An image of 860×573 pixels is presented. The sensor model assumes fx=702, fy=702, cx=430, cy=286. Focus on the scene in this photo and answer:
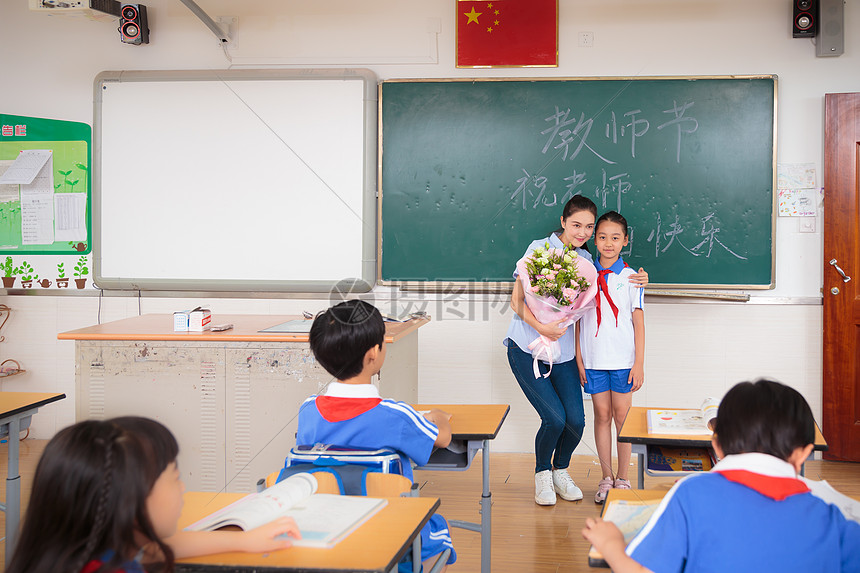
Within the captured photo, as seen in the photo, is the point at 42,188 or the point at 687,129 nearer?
the point at 687,129

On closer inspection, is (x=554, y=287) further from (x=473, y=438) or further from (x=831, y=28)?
(x=831, y=28)

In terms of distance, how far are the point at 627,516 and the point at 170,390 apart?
2344mm

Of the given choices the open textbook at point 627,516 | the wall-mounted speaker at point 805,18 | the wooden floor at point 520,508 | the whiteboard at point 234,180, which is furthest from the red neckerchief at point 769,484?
the wall-mounted speaker at point 805,18

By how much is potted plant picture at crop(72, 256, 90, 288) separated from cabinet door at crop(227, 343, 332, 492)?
1970 millimetres

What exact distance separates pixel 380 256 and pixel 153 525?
3.29 metres

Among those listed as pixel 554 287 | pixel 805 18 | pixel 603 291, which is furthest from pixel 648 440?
pixel 805 18

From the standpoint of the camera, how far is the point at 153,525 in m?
1.07

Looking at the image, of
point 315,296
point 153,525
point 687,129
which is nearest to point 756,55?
point 687,129

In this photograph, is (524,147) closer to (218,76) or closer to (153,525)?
(218,76)

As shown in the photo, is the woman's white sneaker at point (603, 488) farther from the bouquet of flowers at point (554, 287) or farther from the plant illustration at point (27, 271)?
the plant illustration at point (27, 271)

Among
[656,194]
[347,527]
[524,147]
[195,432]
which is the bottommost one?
[195,432]

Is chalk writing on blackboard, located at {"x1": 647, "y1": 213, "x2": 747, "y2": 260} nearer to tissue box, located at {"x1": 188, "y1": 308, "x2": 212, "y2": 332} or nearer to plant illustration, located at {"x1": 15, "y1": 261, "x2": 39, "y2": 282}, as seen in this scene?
tissue box, located at {"x1": 188, "y1": 308, "x2": 212, "y2": 332}

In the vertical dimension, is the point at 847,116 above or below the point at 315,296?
above

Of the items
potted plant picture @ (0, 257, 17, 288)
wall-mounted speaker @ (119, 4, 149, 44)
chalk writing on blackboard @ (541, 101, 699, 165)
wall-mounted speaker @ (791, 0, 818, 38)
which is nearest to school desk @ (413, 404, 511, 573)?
chalk writing on blackboard @ (541, 101, 699, 165)
